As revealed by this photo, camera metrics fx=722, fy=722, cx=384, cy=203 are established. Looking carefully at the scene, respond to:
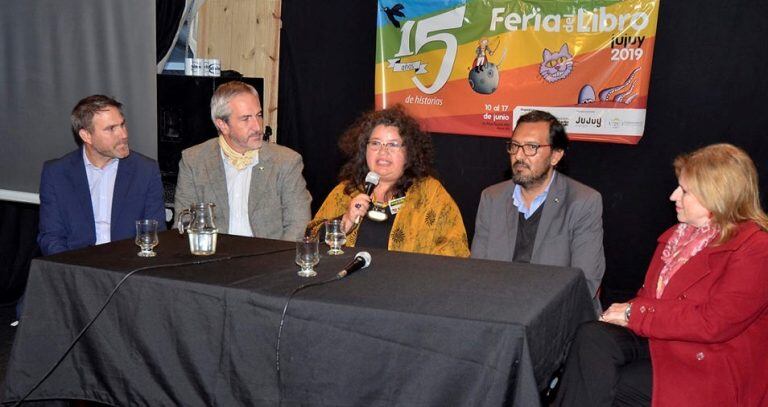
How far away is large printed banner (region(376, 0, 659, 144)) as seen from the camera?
A: 4.22 metres

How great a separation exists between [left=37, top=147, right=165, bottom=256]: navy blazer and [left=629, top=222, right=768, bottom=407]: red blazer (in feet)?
7.49

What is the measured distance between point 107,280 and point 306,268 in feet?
2.07

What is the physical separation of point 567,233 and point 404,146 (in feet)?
2.64

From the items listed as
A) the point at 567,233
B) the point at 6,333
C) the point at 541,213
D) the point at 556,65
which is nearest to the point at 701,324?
the point at 567,233

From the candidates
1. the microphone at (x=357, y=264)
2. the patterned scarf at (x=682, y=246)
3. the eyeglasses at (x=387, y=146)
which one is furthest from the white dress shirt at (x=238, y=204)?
the patterned scarf at (x=682, y=246)

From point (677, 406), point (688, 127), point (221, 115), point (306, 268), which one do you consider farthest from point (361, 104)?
point (677, 406)

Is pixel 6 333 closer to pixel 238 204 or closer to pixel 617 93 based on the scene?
pixel 238 204

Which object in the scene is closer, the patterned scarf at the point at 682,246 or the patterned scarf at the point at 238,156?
the patterned scarf at the point at 682,246

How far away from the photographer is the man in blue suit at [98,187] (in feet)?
11.5

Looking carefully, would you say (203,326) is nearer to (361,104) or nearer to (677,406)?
(677,406)

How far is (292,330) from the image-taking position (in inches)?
80.4

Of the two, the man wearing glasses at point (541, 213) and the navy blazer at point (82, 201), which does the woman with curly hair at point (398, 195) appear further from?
the navy blazer at point (82, 201)

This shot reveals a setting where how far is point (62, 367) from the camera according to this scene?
234cm

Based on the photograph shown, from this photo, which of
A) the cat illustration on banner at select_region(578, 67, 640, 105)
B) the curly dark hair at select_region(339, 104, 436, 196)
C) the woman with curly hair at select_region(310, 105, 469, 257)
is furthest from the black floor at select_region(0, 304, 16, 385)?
the cat illustration on banner at select_region(578, 67, 640, 105)
